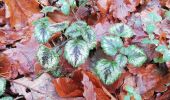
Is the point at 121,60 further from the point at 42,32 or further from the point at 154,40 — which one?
the point at 42,32

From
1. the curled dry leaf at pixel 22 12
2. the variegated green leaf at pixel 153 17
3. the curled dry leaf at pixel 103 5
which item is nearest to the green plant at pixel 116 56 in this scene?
the variegated green leaf at pixel 153 17

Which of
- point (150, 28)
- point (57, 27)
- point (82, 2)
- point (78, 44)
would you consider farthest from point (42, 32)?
point (150, 28)

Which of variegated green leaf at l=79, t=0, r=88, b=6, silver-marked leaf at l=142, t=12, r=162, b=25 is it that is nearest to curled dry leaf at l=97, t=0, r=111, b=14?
variegated green leaf at l=79, t=0, r=88, b=6

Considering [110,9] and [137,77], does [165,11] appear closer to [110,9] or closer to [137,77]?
[110,9]

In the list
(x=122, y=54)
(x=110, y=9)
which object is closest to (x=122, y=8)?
(x=110, y=9)

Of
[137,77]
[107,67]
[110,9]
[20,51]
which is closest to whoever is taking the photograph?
[107,67]

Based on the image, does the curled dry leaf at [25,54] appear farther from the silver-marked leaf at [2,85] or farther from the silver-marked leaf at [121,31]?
the silver-marked leaf at [121,31]
